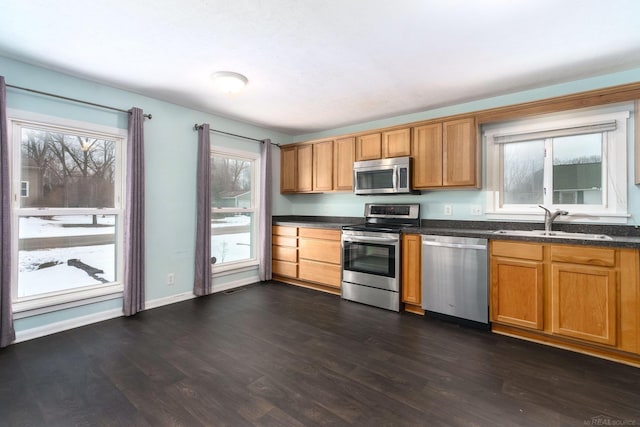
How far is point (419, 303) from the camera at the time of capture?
3.33 m

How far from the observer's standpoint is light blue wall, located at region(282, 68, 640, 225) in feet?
8.96

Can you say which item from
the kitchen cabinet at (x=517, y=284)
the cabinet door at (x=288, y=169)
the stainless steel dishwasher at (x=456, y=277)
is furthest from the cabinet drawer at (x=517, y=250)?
the cabinet door at (x=288, y=169)

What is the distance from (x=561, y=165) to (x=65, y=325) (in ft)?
16.8

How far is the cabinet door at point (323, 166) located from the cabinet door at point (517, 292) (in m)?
2.43

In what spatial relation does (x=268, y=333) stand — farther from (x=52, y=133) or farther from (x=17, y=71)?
(x=17, y=71)

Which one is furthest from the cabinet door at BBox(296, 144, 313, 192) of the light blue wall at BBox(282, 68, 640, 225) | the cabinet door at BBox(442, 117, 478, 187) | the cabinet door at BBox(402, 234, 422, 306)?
the cabinet door at BBox(442, 117, 478, 187)

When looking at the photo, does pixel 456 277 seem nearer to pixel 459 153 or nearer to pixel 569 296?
pixel 569 296

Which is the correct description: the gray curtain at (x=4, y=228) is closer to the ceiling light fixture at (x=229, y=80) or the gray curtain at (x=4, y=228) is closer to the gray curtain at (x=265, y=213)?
the ceiling light fixture at (x=229, y=80)

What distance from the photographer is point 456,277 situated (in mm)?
3062

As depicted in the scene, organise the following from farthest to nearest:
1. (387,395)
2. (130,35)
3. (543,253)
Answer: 1. (543,253)
2. (130,35)
3. (387,395)

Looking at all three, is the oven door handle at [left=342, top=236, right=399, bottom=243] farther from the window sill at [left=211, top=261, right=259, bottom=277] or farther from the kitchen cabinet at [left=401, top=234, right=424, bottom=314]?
the window sill at [left=211, top=261, right=259, bottom=277]

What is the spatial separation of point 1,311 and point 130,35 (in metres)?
2.41

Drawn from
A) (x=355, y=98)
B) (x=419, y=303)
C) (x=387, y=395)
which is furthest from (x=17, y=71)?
(x=419, y=303)

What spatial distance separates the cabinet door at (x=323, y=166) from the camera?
177 inches
